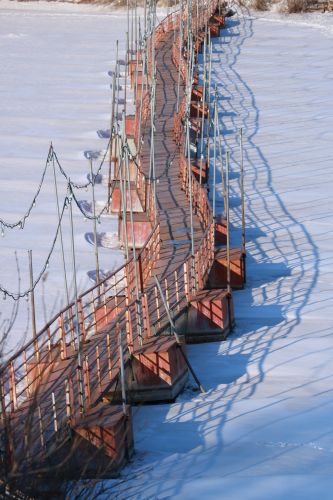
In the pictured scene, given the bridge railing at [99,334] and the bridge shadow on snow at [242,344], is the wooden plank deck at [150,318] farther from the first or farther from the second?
the bridge shadow on snow at [242,344]

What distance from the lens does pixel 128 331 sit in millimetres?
14703

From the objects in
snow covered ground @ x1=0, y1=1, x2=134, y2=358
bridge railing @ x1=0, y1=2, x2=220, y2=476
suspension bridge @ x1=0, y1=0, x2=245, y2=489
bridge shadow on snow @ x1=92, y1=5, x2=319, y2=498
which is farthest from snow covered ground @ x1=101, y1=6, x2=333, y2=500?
snow covered ground @ x1=0, y1=1, x2=134, y2=358

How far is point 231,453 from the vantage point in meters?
12.4

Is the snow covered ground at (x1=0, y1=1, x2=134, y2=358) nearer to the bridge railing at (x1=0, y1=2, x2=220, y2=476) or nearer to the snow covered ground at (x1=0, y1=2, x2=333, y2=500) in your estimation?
the snow covered ground at (x1=0, y1=2, x2=333, y2=500)

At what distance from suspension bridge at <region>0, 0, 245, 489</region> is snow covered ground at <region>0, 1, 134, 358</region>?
1.87 ft

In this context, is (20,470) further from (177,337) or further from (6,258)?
(6,258)

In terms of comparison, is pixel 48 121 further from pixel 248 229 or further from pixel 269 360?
pixel 269 360

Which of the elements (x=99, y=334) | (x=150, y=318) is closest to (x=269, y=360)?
(x=150, y=318)

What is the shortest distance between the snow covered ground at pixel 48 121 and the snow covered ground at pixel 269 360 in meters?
1.73

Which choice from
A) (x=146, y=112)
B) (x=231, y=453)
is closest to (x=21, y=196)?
(x=146, y=112)

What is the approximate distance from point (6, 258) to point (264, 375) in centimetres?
702

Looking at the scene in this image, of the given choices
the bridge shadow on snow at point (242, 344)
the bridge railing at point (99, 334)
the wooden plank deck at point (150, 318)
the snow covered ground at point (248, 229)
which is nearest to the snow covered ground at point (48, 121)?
the snow covered ground at point (248, 229)

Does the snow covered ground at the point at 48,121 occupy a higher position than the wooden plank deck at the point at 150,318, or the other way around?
the wooden plank deck at the point at 150,318

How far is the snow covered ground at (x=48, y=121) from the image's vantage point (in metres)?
20.5
